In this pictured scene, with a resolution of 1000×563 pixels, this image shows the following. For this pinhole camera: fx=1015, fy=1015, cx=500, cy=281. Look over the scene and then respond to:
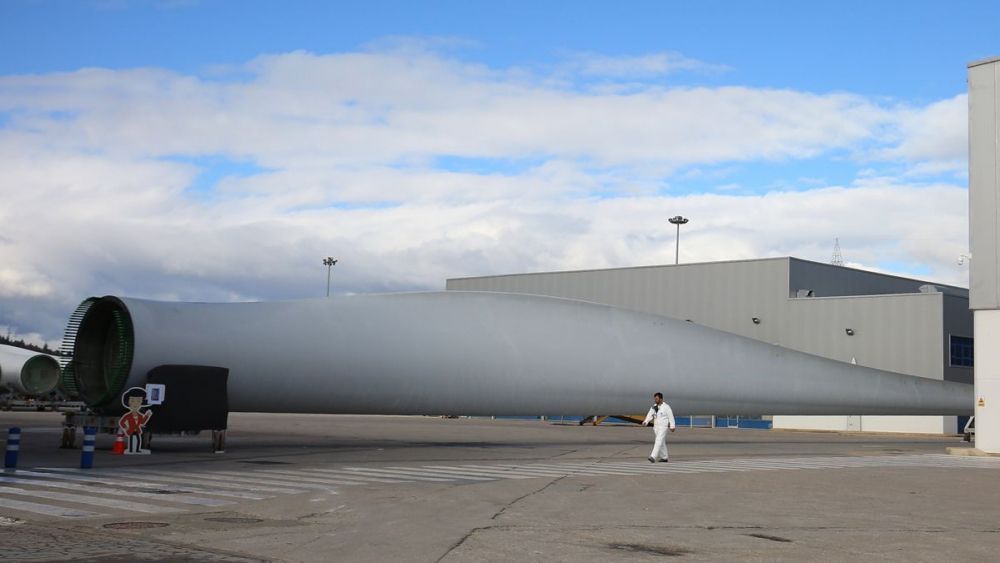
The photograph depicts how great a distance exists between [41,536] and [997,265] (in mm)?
30677

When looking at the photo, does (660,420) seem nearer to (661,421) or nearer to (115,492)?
(661,421)

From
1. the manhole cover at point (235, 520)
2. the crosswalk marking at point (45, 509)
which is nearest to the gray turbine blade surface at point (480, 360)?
the crosswalk marking at point (45, 509)

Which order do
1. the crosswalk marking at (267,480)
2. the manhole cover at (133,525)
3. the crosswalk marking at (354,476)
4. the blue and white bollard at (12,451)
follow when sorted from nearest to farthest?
the manhole cover at (133,525), the crosswalk marking at (267,480), the crosswalk marking at (354,476), the blue and white bollard at (12,451)

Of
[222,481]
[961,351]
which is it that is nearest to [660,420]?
[222,481]

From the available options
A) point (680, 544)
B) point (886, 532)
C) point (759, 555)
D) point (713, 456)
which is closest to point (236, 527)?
point (680, 544)

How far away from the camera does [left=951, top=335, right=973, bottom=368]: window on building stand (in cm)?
6062

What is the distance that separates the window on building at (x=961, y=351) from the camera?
199 feet

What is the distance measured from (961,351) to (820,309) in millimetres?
8576

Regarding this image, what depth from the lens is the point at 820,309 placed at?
65000 millimetres


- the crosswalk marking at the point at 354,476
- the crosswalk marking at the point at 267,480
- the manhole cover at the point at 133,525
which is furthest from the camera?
the crosswalk marking at the point at 354,476

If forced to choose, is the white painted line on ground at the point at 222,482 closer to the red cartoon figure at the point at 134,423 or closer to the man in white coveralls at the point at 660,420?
the red cartoon figure at the point at 134,423

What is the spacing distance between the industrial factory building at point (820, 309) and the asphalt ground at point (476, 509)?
118 feet

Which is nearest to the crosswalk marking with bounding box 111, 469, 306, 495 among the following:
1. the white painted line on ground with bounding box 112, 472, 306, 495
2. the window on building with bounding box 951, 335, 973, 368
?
the white painted line on ground with bounding box 112, 472, 306, 495

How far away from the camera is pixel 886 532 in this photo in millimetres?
12961
